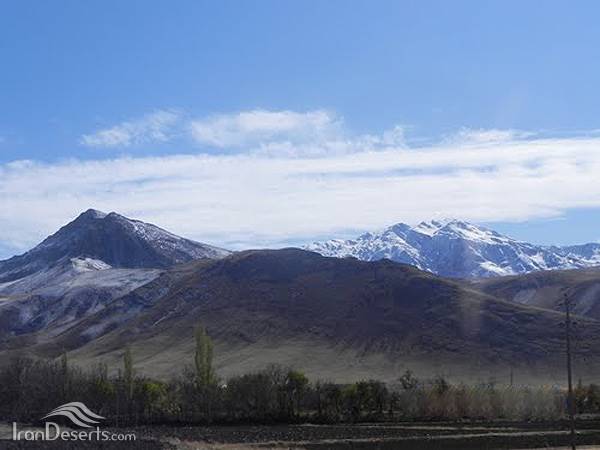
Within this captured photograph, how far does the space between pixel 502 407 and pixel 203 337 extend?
43.0 meters

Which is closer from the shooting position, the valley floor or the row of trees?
the valley floor

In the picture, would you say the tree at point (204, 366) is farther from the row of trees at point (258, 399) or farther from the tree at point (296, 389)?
the tree at point (296, 389)

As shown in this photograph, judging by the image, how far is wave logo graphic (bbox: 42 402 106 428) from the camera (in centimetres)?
10388

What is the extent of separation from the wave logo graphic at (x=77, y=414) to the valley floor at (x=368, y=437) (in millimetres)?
9216

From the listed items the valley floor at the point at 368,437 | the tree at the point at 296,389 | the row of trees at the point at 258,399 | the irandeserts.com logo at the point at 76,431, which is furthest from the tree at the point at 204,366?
the valley floor at the point at 368,437

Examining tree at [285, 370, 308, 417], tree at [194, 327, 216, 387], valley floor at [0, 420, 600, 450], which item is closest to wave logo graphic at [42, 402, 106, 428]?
valley floor at [0, 420, 600, 450]

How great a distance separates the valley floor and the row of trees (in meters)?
11.0

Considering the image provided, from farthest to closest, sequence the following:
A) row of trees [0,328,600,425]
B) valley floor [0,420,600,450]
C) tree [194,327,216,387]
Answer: tree [194,327,216,387] < row of trees [0,328,600,425] < valley floor [0,420,600,450]

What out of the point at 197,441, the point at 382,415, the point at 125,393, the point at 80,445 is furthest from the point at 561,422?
the point at 80,445

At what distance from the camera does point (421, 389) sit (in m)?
125

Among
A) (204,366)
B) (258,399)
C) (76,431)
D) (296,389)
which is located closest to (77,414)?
(204,366)

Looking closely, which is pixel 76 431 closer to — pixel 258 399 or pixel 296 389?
pixel 258 399

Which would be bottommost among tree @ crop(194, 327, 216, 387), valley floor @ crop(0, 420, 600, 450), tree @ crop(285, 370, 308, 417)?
valley floor @ crop(0, 420, 600, 450)

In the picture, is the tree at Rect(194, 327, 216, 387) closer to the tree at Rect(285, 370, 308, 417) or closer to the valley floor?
the tree at Rect(285, 370, 308, 417)
